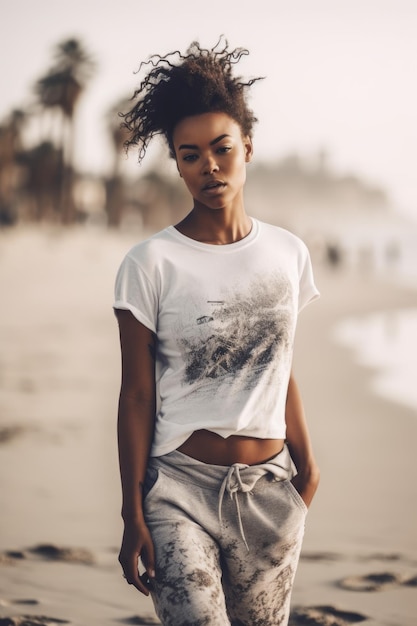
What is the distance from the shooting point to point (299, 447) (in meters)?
2.53

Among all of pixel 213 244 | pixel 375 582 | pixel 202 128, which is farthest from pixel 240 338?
pixel 375 582

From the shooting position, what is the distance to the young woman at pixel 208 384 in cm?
223

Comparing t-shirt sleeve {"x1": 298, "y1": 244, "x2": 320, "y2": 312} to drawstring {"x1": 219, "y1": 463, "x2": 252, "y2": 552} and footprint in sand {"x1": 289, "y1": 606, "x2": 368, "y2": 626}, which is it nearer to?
drawstring {"x1": 219, "y1": 463, "x2": 252, "y2": 552}

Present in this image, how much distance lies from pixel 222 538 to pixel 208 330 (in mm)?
558

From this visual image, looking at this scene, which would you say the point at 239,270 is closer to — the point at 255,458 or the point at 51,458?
the point at 255,458

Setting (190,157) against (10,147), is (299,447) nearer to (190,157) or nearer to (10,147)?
(190,157)

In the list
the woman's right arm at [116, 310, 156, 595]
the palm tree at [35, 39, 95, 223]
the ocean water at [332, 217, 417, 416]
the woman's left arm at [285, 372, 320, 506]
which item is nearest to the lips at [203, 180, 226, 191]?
the woman's right arm at [116, 310, 156, 595]

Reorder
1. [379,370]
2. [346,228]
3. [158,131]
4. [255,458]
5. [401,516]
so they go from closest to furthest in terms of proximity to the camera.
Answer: [255,458] → [158,131] → [401,516] → [379,370] → [346,228]

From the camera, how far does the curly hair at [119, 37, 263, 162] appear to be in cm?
238

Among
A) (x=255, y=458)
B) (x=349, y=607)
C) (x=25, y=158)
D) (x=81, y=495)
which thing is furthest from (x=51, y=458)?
(x=25, y=158)

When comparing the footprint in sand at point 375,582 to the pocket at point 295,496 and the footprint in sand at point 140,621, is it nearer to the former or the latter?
the footprint in sand at point 140,621

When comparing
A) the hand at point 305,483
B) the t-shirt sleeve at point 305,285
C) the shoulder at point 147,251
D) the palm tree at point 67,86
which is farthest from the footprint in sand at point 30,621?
the palm tree at point 67,86

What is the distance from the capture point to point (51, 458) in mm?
6637

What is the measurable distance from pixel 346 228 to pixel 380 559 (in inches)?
6795
